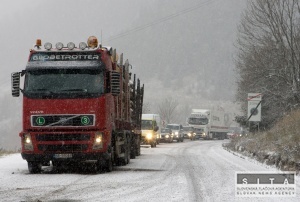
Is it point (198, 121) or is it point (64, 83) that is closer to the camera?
point (64, 83)

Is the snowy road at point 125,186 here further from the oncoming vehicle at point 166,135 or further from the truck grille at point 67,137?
the oncoming vehicle at point 166,135

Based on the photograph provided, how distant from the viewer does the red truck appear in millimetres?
16453

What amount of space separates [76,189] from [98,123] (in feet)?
14.5

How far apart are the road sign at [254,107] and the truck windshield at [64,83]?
47.0ft

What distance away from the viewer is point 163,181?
14.0 m

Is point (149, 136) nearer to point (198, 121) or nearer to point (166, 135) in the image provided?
point (166, 135)

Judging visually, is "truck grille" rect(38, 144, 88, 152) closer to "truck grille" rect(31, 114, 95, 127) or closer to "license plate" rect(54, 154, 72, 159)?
"license plate" rect(54, 154, 72, 159)

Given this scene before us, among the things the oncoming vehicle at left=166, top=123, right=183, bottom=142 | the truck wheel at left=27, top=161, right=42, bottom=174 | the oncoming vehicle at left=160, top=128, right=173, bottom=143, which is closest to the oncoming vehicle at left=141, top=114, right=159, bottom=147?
the oncoming vehicle at left=160, top=128, right=173, bottom=143

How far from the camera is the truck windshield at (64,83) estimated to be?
1653 centimetres

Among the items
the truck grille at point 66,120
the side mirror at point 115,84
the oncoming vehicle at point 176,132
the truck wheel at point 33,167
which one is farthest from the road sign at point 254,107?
the oncoming vehicle at point 176,132

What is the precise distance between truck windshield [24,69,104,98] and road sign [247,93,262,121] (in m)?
14.3

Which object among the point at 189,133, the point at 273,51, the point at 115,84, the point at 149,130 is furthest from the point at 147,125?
the point at 189,133

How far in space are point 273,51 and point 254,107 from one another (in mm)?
8235

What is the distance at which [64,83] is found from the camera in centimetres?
1670
